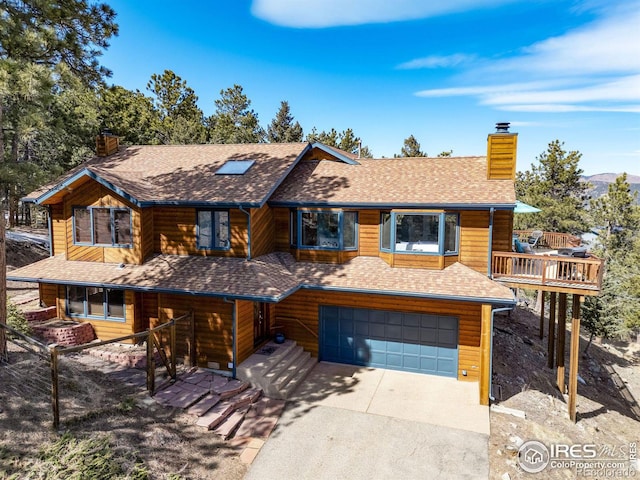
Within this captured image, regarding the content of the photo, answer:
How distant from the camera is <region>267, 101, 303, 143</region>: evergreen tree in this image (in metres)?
48.0

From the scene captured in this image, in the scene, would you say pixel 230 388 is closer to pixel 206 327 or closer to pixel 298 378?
pixel 206 327

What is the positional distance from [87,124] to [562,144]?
39369mm

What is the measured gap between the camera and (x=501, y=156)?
13.7 m

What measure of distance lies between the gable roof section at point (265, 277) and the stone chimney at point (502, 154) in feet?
12.2

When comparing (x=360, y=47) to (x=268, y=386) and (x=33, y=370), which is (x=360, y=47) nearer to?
(x=268, y=386)

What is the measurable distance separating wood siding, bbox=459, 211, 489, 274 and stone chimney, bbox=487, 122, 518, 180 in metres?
2.01

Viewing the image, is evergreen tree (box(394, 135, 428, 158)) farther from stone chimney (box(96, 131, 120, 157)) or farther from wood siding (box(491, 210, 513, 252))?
stone chimney (box(96, 131, 120, 157))

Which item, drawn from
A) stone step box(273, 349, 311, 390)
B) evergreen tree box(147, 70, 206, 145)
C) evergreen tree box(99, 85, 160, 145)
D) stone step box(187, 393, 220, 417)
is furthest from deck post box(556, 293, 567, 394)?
evergreen tree box(147, 70, 206, 145)

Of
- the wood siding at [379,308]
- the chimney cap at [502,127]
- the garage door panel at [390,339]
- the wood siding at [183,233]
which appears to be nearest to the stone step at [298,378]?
the wood siding at [379,308]

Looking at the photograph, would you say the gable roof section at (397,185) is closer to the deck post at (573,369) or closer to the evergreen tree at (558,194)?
the deck post at (573,369)

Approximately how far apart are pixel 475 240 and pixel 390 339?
4.58 m

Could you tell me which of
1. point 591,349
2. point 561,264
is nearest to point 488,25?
point 561,264

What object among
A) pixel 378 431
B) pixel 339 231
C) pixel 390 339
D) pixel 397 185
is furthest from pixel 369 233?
pixel 378 431

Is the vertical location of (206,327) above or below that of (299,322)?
above
